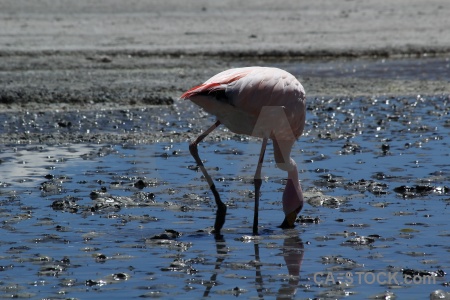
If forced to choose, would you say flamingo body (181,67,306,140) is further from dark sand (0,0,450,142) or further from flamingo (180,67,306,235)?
dark sand (0,0,450,142)

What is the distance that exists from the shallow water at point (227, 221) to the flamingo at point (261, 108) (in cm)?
24

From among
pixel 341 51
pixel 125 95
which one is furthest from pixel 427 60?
pixel 125 95

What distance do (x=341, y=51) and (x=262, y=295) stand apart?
1443cm

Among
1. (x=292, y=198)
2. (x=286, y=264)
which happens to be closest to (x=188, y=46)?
(x=292, y=198)

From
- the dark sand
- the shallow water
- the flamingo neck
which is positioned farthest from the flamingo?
the dark sand

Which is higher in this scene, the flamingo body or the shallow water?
the flamingo body

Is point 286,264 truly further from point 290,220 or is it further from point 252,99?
point 252,99

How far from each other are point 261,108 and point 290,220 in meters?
0.81

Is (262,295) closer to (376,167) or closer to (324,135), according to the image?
(376,167)

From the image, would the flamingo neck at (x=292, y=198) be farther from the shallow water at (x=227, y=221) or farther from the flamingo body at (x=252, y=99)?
the flamingo body at (x=252, y=99)

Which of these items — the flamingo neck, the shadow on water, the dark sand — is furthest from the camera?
the dark sand

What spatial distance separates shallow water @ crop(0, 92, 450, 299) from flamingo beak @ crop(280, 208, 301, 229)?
0.22ft

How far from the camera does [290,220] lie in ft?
24.5

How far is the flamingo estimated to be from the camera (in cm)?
727
